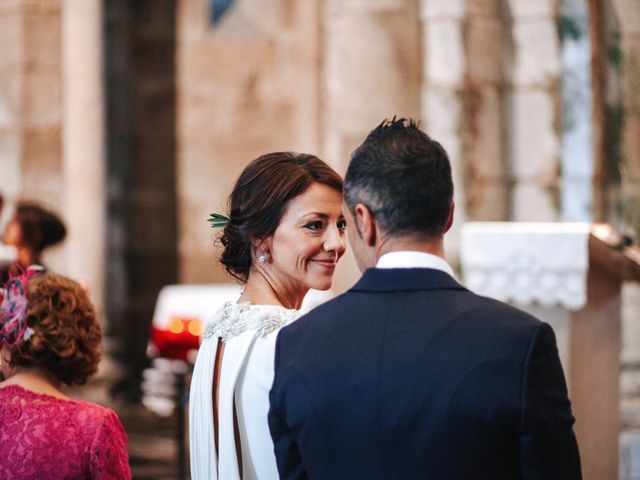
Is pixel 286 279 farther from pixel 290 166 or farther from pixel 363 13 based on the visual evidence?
pixel 363 13

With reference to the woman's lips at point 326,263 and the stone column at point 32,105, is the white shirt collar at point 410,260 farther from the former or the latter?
the stone column at point 32,105

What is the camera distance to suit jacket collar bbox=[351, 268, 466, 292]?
2109mm

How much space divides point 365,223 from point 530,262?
3.02m

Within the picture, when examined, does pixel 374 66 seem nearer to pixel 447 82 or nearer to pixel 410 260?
pixel 447 82

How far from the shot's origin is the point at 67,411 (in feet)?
9.63

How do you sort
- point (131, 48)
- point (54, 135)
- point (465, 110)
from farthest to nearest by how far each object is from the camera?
point (131, 48), point (54, 135), point (465, 110)

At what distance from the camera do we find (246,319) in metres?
2.46

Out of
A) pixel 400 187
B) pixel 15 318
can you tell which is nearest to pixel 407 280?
pixel 400 187

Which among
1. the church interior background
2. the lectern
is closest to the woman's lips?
the lectern

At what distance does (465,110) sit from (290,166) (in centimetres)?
496

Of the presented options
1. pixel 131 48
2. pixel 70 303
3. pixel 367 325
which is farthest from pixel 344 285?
pixel 367 325

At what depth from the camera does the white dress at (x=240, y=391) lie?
238cm

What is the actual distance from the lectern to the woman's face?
2.31 metres

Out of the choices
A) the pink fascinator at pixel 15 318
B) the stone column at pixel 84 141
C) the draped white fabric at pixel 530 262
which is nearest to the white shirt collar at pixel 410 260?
the pink fascinator at pixel 15 318
